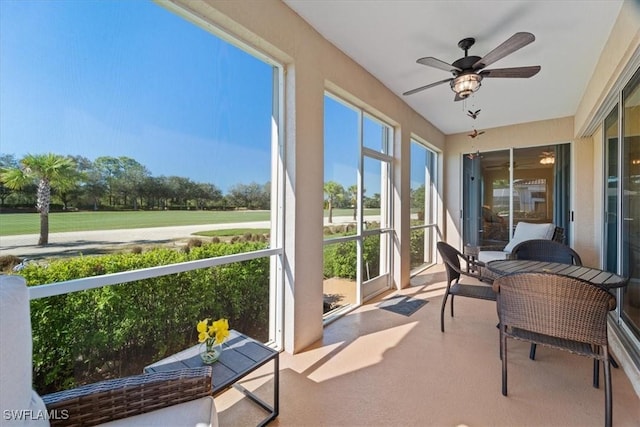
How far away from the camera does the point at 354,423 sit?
164cm

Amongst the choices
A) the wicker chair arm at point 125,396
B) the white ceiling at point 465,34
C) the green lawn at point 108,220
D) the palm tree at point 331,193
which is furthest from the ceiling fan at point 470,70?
the wicker chair arm at point 125,396

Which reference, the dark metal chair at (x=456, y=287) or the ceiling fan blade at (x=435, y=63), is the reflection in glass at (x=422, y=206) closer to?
the dark metal chair at (x=456, y=287)

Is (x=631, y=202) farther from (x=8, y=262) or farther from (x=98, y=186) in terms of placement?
(x=8, y=262)

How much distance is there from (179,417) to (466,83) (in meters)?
3.08

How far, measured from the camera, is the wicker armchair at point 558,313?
1609 mm

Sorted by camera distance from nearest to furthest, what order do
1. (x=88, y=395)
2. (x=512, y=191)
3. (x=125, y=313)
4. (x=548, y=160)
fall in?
(x=88, y=395), (x=125, y=313), (x=548, y=160), (x=512, y=191)

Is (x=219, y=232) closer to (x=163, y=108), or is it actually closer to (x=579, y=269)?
(x=163, y=108)

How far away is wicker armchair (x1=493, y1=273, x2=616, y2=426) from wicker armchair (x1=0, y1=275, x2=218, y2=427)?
6.21ft

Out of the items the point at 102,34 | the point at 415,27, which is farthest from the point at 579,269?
the point at 102,34

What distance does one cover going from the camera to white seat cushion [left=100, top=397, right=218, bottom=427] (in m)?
1.07

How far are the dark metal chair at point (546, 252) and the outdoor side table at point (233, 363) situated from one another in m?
3.03

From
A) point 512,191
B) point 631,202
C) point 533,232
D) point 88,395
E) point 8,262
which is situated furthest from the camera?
point 512,191

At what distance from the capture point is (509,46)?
206 centimetres

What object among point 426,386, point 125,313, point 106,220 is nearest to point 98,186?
point 106,220
